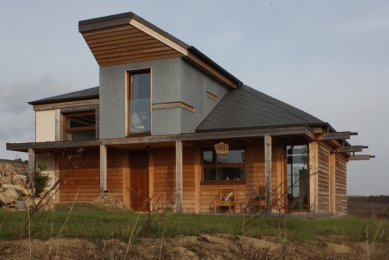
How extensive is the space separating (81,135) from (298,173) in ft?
26.4

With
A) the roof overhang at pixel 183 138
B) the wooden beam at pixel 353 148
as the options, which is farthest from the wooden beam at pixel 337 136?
the wooden beam at pixel 353 148

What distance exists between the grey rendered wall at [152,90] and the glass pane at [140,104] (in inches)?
11.0

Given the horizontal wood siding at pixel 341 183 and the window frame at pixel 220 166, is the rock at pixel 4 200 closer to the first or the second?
the window frame at pixel 220 166

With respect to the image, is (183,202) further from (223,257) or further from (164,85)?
(223,257)

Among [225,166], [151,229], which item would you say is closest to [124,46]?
[225,166]

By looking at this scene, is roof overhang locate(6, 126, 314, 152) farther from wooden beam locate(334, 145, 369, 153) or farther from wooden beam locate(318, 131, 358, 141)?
wooden beam locate(334, 145, 369, 153)

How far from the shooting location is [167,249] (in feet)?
17.9

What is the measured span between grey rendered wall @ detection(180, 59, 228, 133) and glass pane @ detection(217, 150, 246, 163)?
4.44ft

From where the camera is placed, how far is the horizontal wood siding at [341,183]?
2125 centimetres

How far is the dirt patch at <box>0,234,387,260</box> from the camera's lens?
4.62 meters

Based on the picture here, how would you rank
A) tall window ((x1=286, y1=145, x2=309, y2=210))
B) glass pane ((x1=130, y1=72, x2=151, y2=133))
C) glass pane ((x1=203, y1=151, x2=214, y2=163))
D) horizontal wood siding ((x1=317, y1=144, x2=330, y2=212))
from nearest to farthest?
tall window ((x1=286, y1=145, x2=309, y2=210))
glass pane ((x1=130, y1=72, x2=151, y2=133))
horizontal wood siding ((x1=317, y1=144, x2=330, y2=212))
glass pane ((x1=203, y1=151, x2=214, y2=163))

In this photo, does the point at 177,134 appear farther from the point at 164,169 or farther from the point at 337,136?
the point at 337,136

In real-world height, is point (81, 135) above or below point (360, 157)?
above

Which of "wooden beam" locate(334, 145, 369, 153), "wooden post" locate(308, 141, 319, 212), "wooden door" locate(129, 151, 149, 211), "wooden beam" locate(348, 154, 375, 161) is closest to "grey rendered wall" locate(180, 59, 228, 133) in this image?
"wooden door" locate(129, 151, 149, 211)
